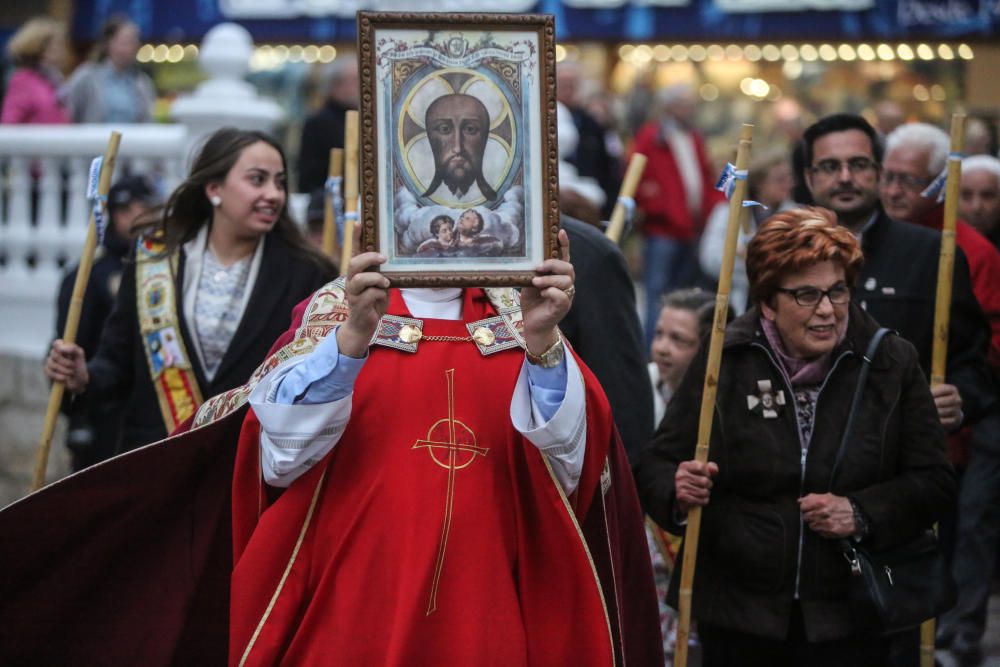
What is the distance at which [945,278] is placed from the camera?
549cm

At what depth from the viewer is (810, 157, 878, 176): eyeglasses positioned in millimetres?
5816

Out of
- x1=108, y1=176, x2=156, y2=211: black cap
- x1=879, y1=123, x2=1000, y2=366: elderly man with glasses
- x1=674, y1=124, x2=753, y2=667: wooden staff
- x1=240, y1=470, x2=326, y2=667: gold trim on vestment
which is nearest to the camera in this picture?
x1=240, y1=470, x2=326, y2=667: gold trim on vestment

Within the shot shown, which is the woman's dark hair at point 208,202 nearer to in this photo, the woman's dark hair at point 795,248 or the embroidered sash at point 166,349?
the embroidered sash at point 166,349

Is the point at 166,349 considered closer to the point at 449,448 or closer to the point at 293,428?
the point at 293,428

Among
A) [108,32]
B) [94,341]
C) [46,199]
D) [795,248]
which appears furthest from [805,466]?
[108,32]

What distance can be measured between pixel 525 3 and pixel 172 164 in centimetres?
699

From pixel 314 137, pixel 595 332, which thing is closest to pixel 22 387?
pixel 314 137

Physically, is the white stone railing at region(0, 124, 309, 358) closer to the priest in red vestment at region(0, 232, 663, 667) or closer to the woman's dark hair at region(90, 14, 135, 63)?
the woman's dark hair at region(90, 14, 135, 63)

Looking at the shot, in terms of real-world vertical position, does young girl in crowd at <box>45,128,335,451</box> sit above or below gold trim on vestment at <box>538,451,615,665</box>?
above

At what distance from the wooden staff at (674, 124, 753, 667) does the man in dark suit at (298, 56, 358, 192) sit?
5.69 metres

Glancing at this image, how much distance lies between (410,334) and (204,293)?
2.05 meters

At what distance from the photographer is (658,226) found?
12.2m

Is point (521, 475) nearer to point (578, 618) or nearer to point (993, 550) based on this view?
point (578, 618)

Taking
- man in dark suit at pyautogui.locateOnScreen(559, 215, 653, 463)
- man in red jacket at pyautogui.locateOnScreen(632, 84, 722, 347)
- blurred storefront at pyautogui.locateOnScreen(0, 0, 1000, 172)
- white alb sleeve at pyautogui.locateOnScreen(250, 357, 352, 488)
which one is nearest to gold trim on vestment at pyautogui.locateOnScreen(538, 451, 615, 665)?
white alb sleeve at pyautogui.locateOnScreen(250, 357, 352, 488)
